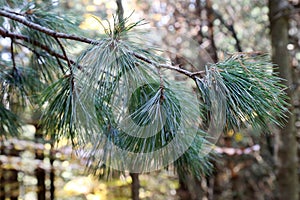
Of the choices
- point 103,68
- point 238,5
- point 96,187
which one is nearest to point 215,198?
point 96,187

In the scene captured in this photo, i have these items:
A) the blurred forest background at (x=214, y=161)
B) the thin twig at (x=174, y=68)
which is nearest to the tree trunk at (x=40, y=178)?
the blurred forest background at (x=214, y=161)

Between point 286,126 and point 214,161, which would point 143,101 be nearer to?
point 286,126

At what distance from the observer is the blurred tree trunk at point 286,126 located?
1688mm

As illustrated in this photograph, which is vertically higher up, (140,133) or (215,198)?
(140,133)

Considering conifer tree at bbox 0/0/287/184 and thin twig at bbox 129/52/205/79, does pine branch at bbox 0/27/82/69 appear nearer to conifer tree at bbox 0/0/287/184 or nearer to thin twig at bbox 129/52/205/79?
conifer tree at bbox 0/0/287/184

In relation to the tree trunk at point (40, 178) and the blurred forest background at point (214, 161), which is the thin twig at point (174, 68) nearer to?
the blurred forest background at point (214, 161)

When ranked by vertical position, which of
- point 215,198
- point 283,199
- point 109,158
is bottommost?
point 215,198

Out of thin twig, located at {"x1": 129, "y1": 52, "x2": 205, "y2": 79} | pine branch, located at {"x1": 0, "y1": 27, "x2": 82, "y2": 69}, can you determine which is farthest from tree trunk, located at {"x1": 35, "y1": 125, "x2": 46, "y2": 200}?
thin twig, located at {"x1": 129, "y1": 52, "x2": 205, "y2": 79}

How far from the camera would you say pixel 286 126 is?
1.69 meters

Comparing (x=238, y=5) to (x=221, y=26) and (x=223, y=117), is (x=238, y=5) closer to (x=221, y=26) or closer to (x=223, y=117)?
(x=221, y=26)

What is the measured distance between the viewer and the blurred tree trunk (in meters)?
1.69

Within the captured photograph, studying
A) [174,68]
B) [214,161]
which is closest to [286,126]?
[214,161]

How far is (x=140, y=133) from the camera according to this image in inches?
26.7

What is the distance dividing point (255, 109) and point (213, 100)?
8 centimetres
